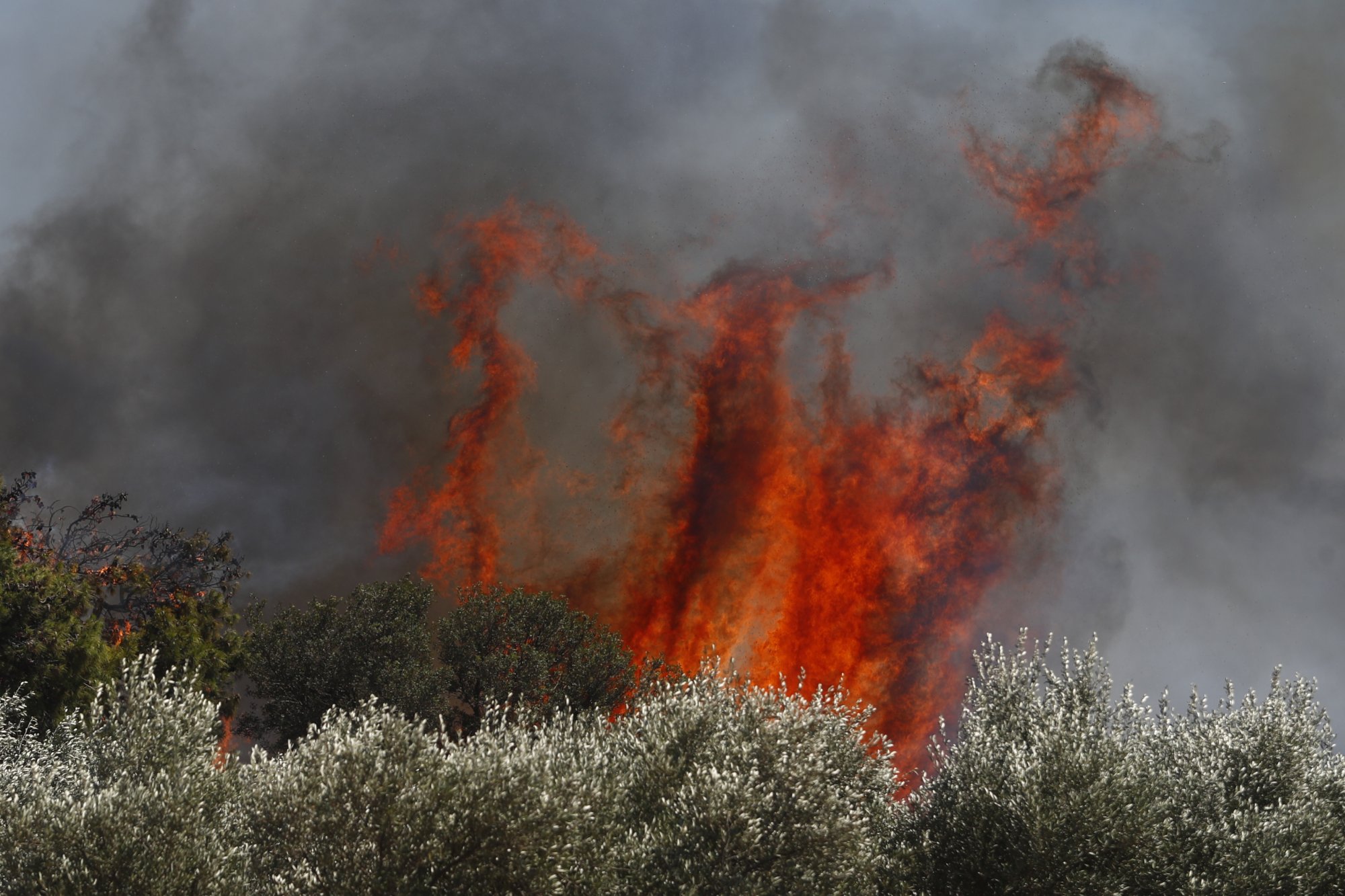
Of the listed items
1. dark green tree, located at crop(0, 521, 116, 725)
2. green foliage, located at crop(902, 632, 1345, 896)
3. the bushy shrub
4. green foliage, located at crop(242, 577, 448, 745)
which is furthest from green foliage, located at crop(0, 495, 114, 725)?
green foliage, located at crop(902, 632, 1345, 896)

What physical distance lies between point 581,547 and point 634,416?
11.1 meters

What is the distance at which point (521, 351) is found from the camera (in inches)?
3509

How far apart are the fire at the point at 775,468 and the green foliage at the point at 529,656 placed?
2441 cm

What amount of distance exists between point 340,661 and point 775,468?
1601 inches

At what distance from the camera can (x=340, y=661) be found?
5650 cm

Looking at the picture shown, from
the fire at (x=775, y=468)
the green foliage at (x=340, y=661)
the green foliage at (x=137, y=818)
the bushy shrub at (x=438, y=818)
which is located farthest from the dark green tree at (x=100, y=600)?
the fire at (x=775, y=468)

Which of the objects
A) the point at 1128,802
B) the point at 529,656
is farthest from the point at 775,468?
the point at 1128,802

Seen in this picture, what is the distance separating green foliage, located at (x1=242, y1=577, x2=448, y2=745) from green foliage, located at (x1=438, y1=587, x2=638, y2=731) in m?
1.82

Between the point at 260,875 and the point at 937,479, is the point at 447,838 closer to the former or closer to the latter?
the point at 260,875

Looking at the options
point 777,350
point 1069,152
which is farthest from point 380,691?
point 1069,152

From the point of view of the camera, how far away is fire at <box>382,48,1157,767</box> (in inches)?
3302

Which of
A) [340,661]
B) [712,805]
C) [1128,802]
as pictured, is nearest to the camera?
[712,805]

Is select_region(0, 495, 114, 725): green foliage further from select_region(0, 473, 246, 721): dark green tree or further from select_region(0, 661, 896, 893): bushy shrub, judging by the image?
select_region(0, 661, 896, 893): bushy shrub

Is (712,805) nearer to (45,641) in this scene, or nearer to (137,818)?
(137,818)
